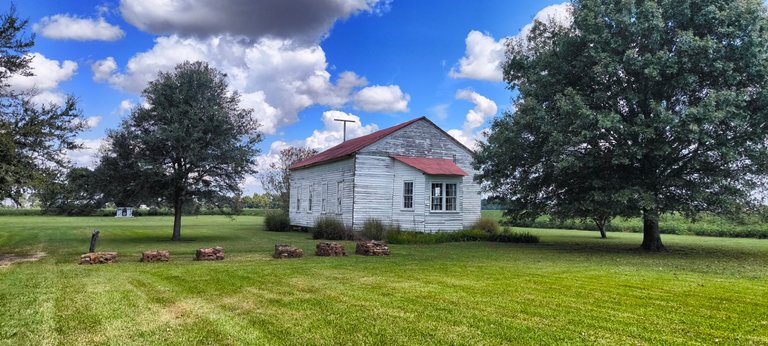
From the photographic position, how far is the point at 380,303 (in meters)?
7.61

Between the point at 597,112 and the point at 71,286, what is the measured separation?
614 inches

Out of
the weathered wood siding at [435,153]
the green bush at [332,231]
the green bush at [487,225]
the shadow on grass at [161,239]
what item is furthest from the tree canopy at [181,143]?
the green bush at [487,225]

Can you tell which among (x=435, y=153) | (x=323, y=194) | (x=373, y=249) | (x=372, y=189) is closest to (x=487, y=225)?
(x=435, y=153)

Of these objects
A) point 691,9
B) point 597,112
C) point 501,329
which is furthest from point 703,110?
point 501,329

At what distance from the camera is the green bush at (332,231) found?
24859 mm

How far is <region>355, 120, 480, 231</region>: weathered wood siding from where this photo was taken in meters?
26.4

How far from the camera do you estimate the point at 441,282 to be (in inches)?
384

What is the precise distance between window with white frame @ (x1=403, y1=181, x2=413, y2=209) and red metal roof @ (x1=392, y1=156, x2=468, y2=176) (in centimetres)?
112

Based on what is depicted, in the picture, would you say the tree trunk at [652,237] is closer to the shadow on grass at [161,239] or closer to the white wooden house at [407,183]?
the white wooden house at [407,183]

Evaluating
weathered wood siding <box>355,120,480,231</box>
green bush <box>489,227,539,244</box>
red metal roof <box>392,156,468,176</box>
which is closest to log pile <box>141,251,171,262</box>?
weathered wood siding <box>355,120,480,231</box>

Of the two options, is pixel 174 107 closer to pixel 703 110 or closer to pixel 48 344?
pixel 48 344

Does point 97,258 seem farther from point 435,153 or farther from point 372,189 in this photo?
point 435,153

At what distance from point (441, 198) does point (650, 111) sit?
11626 mm

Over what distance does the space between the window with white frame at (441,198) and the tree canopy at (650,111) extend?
7.19 metres
